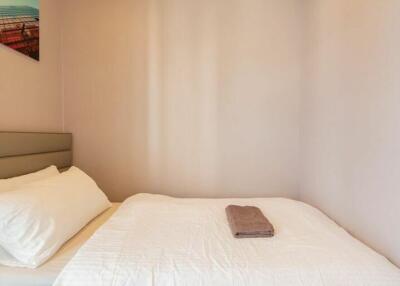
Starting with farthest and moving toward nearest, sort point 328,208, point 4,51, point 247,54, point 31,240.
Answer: point 247,54, point 328,208, point 4,51, point 31,240

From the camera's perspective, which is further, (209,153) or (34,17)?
(209,153)

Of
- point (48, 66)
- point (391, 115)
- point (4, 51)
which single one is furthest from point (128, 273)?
point (48, 66)

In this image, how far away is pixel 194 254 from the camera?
1.15 meters

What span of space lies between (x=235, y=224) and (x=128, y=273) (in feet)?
2.08

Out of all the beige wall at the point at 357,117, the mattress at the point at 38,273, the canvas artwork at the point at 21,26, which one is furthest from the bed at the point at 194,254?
the canvas artwork at the point at 21,26

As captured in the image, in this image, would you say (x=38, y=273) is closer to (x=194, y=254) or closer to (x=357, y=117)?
(x=194, y=254)

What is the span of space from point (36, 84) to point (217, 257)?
186 centimetres

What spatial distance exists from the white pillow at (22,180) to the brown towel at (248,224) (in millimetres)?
1213

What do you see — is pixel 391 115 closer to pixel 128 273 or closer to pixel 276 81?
pixel 276 81

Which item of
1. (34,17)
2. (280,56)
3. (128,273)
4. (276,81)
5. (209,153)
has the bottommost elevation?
(128,273)

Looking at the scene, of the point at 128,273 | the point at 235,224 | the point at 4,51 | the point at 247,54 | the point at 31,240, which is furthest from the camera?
the point at 247,54

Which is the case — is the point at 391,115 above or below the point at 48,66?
below

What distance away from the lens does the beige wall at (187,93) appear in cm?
229

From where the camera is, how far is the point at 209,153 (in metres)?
2.34
